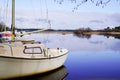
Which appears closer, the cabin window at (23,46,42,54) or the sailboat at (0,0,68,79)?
the sailboat at (0,0,68,79)

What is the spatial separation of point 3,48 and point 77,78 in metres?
5.99

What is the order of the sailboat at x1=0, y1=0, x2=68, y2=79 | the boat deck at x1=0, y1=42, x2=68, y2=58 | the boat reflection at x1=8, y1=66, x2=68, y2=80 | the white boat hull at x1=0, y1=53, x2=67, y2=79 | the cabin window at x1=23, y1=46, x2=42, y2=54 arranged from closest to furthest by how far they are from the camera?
the white boat hull at x1=0, y1=53, x2=67, y2=79 < the sailboat at x1=0, y1=0, x2=68, y2=79 < the boat deck at x1=0, y1=42, x2=68, y2=58 < the boat reflection at x1=8, y1=66, x2=68, y2=80 < the cabin window at x1=23, y1=46, x2=42, y2=54

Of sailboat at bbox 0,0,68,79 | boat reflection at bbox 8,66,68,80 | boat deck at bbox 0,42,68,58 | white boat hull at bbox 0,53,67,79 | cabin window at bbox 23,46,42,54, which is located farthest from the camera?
cabin window at bbox 23,46,42,54

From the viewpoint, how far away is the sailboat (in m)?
17.7

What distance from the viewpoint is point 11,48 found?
18.9 m

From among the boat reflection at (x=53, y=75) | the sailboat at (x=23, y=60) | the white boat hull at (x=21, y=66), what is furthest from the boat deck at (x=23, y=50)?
the boat reflection at (x=53, y=75)

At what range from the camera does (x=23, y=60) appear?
59.7 feet

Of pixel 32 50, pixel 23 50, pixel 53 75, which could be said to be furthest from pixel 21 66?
pixel 53 75

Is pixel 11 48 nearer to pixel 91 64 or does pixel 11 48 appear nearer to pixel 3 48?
pixel 3 48

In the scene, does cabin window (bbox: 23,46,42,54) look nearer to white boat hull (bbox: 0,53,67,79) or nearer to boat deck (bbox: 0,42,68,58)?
boat deck (bbox: 0,42,68,58)

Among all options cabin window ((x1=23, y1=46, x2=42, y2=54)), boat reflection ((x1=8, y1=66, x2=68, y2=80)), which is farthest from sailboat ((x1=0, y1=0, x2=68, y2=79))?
boat reflection ((x1=8, y1=66, x2=68, y2=80))

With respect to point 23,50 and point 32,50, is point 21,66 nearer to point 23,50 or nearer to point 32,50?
point 23,50

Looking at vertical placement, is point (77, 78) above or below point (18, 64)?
below

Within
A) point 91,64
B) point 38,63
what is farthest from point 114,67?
point 38,63
